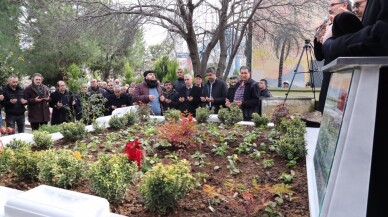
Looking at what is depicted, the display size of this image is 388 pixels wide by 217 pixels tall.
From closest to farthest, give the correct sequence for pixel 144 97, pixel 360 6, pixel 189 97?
pixel 360 6
pixel 144 97
pixel 189 97

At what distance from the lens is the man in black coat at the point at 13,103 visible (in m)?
7.70

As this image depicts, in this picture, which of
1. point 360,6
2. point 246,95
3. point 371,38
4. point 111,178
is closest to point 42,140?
point 111,178

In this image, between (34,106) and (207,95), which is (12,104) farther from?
(207,95)

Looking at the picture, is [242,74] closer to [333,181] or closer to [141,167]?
[141,167]

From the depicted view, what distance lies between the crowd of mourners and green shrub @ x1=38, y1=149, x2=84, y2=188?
3.86 meters

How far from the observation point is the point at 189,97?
286 inches

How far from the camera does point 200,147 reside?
410 cm

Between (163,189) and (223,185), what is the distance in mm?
767

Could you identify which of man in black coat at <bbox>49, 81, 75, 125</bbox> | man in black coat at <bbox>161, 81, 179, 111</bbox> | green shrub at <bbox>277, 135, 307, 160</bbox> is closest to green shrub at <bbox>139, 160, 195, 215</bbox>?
green shrub at <bbox>277, 135, 307, 160</bbox>

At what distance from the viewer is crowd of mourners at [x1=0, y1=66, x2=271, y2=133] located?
6906 mm

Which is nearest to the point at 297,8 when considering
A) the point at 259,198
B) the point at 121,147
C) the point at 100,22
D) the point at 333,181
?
the point at 100,22

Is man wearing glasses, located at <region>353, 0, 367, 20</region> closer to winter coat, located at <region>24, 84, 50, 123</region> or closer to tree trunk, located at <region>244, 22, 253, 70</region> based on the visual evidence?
winter coat, located at <region>24, 84, 50, 123</region>

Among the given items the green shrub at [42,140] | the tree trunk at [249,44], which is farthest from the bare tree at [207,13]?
the green shrub at [42,140]

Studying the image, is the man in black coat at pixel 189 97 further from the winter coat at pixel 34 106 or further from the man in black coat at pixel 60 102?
the winter coat at pixel 34 106
